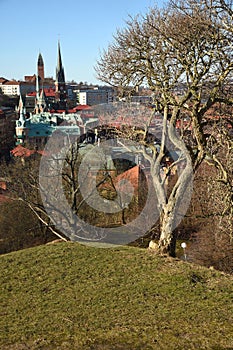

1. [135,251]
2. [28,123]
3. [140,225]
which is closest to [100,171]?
[140,225]

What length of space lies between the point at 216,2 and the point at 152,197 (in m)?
11.0

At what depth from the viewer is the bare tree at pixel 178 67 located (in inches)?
231

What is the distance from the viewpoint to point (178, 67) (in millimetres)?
6562

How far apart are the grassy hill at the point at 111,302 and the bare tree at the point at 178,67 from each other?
105cm

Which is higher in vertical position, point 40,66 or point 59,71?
point 40,66

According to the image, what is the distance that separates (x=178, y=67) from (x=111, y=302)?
3.83 metres

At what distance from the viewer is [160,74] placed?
6766 millimetres

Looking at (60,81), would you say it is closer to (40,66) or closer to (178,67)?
(40,66)

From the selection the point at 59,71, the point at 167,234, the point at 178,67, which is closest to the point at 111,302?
the point at 167,234

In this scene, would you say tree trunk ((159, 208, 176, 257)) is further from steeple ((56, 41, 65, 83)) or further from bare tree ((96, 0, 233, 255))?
steeple ((56, 41, 65, 83))

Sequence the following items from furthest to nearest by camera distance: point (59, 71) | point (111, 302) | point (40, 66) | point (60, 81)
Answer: point (40, 66) < point (60, 81) < point (59, 71) < point (111, 302)

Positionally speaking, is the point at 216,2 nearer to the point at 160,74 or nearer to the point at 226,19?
the point at 226,19

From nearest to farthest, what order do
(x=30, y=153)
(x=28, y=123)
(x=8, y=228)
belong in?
1. (x=8, y=228)
2. (x=30, y=153)
3. (x=28, y=123)

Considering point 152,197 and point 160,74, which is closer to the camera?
point 160,74
